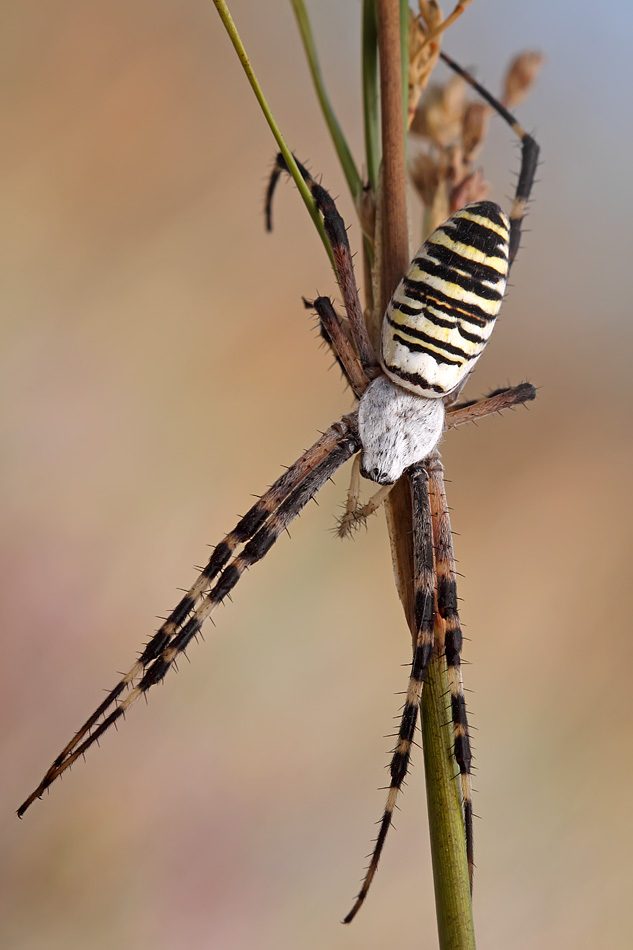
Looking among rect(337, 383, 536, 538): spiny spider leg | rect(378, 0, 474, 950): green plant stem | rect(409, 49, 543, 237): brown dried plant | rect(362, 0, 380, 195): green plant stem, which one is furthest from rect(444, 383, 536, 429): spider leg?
rect(362, 0, 380, 195): green plant stem

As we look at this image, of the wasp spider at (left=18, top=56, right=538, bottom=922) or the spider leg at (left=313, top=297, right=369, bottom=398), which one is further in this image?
the spider leg at (left=313, top=297, right=369, bottom=398)

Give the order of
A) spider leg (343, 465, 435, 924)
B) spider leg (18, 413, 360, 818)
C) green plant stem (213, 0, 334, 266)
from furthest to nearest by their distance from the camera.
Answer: spider leg (18, 413, 360, 818)
spider leg (343, 465, 435, 924)
green plant stem (213, 0, 334, 266)

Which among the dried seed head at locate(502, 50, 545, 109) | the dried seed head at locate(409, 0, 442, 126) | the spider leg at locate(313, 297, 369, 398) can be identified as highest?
the dried seed head at locate(502, 50, 545, 109)

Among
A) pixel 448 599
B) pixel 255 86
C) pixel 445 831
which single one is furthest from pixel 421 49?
pixel 445 831

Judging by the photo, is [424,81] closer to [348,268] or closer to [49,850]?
[348,268]

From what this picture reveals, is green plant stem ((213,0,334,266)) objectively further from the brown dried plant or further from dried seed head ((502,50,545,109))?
dried seed head ((502,50,545,109))

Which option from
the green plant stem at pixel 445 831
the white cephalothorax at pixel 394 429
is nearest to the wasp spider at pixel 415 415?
the white cephalothorax at pixel 394 429

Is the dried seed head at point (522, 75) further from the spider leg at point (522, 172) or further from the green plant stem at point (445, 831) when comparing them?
the green plant stem at point (445, 831)
